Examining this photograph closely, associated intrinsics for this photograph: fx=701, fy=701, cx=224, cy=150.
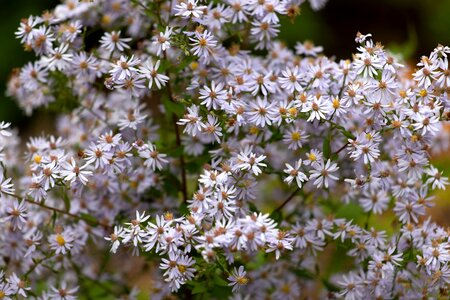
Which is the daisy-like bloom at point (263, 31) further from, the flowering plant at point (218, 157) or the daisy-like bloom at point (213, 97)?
the daisy-like bloom at point (213, 97)

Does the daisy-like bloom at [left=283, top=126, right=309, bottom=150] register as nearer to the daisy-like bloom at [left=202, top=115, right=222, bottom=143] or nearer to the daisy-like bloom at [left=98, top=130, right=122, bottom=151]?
the daisy-like bloom at [left=202, top=115, right=222, bottom=143]

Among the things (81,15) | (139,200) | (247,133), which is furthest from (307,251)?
(81,15)

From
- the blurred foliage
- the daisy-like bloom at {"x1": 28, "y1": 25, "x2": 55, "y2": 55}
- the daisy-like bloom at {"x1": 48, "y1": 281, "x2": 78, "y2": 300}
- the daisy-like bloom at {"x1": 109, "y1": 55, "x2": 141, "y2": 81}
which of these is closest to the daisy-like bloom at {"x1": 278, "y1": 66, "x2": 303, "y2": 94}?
the daisy-like bloom at {"x1": 109, "y1": 55, "x2": 141, "y2": 81}

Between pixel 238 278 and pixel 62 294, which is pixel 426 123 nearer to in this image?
pixel 238 278

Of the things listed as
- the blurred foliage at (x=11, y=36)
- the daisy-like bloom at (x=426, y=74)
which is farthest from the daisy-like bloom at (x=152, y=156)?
the blurred foliage at (x=11, y=36)

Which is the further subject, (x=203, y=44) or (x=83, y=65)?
(x=83, y=65)

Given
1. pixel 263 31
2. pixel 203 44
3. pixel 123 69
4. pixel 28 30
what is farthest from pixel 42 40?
pixel 263 31

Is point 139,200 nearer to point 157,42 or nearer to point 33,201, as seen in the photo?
point 33,201

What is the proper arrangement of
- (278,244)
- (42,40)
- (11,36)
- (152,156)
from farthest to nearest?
(11,36) < (42,40) < (152,156) < (278,244)
